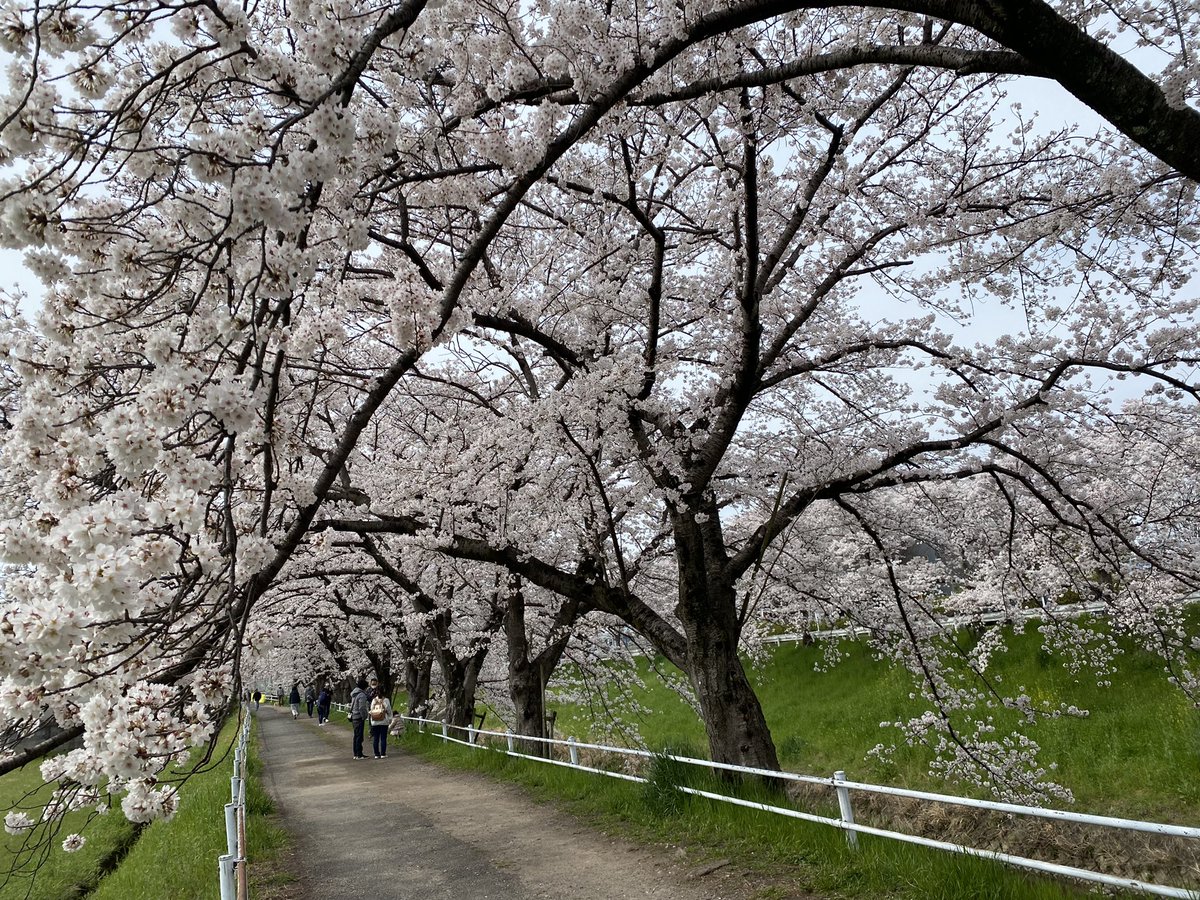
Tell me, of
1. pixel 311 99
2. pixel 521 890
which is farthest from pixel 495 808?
pixel 311 99

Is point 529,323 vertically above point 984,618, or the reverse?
point 529,323

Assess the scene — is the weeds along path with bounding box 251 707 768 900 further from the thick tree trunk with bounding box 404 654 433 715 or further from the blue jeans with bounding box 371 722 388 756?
the thick tree trunk with bounding box 404 654 433 715

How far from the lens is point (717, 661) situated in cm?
742

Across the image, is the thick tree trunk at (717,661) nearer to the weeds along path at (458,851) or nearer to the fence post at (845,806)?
the weeds along path at (458,851)

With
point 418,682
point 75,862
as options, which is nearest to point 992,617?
point 418,682

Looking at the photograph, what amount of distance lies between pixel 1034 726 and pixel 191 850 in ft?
43.5

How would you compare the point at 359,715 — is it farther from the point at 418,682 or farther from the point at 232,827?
the point at 232,827

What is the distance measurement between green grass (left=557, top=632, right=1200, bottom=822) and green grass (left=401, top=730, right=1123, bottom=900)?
179 cm

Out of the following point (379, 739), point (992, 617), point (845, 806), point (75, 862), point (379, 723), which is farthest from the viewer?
point (992, 617)

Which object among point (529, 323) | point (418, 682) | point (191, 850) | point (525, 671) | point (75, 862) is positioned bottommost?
point (75, 862)

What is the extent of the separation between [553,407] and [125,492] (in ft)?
16.3

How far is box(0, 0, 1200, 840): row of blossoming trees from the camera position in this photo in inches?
107

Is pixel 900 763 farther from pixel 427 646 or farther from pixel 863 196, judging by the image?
pixel 427 646

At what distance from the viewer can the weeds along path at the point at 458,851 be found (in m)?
5.89
